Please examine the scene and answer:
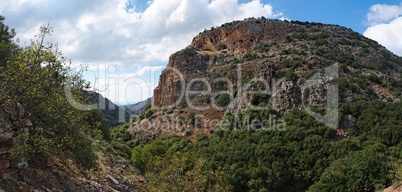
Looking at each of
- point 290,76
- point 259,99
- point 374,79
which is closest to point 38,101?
point 259,99

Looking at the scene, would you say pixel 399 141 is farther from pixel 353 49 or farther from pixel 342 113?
pixel 353 49

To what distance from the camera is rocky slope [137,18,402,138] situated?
43.6 meters

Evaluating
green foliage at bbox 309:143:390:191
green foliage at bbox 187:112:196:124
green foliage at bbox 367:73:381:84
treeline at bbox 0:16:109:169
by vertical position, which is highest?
green foliage at bbox 367:73:381:84

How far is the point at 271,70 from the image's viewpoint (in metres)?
49.2

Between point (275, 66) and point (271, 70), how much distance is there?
165 centimetres

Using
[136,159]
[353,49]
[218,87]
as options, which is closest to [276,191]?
[136,159]

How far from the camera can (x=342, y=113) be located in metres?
38.2

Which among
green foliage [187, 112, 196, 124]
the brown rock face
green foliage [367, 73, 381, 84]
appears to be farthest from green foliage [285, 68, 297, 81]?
green foliage [187, 112, 196, 124]

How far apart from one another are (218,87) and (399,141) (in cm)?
2850

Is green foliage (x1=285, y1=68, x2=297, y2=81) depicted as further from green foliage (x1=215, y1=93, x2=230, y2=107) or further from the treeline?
the treeline

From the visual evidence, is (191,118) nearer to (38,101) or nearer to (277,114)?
(277,114)

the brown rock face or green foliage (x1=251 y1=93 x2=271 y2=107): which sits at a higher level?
the brown rock face

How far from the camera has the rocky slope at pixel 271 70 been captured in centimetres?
4356

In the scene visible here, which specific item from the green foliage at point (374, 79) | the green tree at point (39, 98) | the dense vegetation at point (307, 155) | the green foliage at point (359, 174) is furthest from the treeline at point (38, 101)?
the green foliage at point (374, 79)
